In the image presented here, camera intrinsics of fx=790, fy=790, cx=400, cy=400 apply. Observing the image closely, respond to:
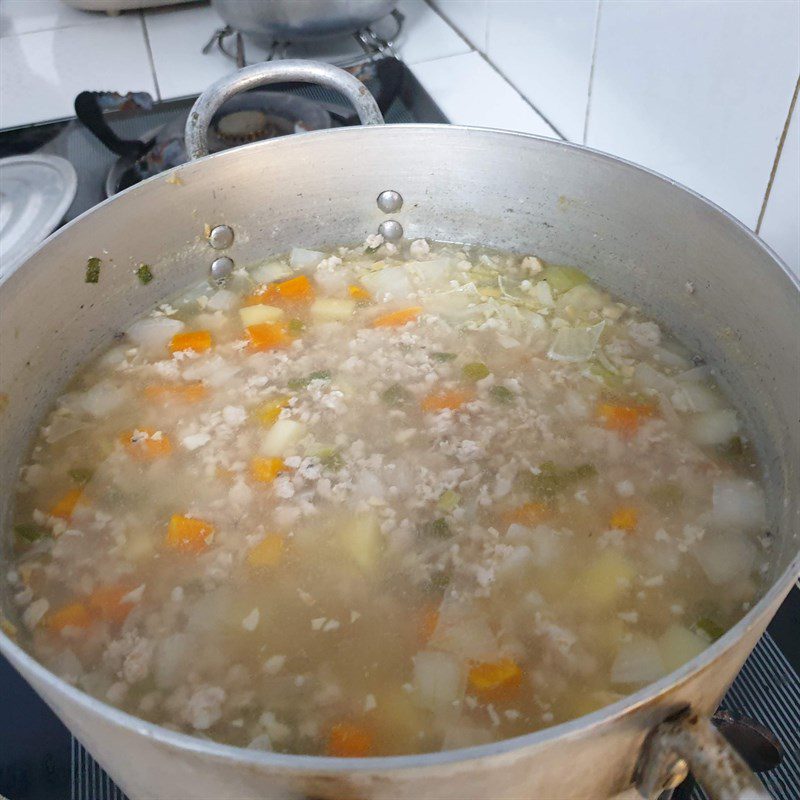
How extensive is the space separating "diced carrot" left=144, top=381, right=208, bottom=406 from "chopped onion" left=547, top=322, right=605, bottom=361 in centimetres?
60

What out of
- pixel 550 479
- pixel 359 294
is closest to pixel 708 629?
pixel 550 479

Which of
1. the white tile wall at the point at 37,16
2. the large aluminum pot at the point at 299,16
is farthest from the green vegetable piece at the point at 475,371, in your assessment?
the white tile wall at the point at 37,16

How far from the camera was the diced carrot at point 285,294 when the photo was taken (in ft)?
4.94

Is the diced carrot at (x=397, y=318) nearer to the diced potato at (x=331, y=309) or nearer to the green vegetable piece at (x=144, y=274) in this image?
the diced potato at (x=331, y=309)

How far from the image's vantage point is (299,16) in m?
2.03

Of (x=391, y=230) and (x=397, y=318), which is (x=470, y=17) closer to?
(x=391, y=230)

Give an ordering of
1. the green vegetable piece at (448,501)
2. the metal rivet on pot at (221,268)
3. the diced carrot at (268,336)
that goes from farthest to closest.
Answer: the metal rivet on pot at (221,268)
the diced carrot at (268,336)
the green vegetable piece at (448,501)

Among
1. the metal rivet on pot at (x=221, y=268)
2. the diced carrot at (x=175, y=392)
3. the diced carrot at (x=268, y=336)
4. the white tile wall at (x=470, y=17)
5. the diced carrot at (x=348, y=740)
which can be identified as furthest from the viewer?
the white tile wall at (x=470, y=17)

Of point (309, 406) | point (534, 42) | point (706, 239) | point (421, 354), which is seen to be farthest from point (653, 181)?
point (534, 42)

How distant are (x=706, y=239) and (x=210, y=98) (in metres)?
0.84

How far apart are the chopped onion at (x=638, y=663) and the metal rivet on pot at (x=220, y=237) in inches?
39.7

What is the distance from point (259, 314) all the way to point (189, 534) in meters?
0.51

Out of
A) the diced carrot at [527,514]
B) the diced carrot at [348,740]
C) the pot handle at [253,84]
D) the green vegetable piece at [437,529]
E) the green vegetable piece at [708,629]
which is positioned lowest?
the diced carrot at [348,740]

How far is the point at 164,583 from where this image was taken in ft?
3.48
